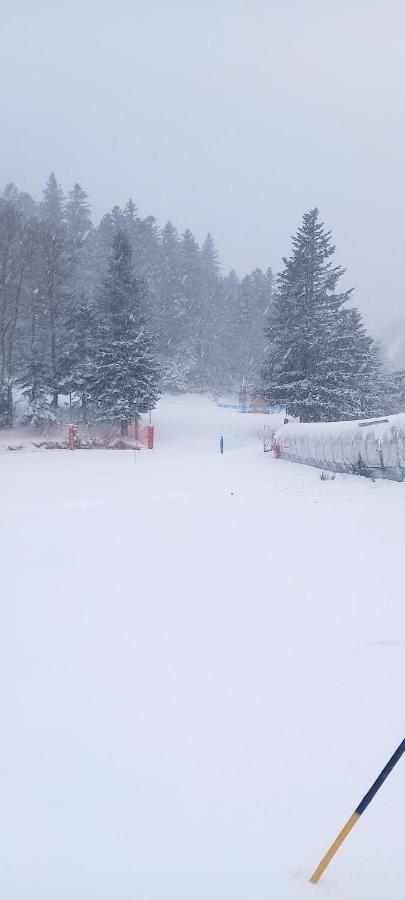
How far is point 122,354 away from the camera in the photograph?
28.6 meters

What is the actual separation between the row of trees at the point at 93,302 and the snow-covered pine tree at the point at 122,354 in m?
0.27

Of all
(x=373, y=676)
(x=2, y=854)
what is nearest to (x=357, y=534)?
(x=373, y=676)

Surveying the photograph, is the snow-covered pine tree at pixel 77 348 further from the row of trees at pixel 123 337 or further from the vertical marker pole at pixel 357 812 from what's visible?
the vertical marker pole at pixel 357 812

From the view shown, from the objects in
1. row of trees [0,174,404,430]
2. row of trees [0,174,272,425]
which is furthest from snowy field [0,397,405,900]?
row of trees [0,174,272,425]

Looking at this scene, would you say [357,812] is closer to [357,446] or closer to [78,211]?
[357,446]

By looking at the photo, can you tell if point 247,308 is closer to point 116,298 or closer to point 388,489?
point 116,298

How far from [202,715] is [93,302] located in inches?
1231

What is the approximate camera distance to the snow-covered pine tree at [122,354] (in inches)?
1115

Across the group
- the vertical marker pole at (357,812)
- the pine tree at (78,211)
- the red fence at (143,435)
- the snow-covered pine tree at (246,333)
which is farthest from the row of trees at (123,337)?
the pine tree at (78,211)

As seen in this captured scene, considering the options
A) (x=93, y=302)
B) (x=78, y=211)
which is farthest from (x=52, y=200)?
(x=93, y=302)

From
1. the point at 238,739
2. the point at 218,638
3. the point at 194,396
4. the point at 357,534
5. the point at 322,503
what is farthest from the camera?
the point at 194,396

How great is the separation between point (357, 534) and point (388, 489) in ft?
10.2

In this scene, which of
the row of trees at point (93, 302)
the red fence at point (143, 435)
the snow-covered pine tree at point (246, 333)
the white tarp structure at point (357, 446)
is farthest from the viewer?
the snow-covered pine tree at point (246, 333)

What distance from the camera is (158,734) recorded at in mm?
2908
